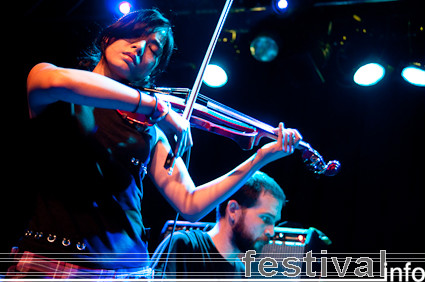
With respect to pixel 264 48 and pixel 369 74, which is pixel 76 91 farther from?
pixel 369 74

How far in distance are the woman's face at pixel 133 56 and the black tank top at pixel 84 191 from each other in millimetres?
225

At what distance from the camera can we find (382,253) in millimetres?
3760

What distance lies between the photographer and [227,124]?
186cm

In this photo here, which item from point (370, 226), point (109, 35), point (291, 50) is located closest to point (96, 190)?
point (109, 35)

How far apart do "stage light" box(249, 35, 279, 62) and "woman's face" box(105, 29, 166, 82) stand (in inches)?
93.6

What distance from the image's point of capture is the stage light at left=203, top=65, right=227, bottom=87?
14.1 ft

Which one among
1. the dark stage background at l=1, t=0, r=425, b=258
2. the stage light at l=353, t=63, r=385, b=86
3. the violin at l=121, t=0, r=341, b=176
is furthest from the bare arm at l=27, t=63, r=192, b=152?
the stage light at l=353, t=63, r=385, b=86

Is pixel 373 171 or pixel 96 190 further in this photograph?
pixel 373 171

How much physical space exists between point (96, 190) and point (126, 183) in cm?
12

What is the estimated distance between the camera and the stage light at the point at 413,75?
3503 mm

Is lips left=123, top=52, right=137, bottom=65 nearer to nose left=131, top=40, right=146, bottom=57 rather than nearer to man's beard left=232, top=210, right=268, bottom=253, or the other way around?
nose left=131, top=40, right=146, bottom=57

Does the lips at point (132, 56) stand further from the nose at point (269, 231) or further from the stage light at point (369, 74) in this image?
the stage light at point (369, 74)

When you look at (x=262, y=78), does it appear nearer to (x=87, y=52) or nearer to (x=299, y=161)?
(x=299, y=161)

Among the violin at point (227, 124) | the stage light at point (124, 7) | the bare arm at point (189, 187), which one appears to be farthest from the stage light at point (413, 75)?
the stage light at point (124, 7)
